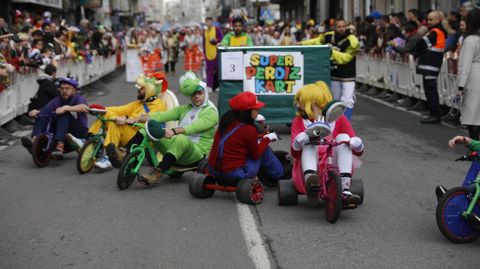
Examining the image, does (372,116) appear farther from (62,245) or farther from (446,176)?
(62,245)

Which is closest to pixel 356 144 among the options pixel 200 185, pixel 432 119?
pixel 200 185

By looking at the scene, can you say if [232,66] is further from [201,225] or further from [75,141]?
[201,225]

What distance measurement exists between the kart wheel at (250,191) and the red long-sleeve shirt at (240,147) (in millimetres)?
203

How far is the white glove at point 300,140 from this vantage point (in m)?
7.13

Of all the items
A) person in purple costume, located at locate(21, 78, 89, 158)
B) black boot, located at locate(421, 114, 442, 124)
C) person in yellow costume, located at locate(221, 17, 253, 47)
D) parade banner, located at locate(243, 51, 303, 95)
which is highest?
person in yellow costume, located at locate(221, 17, 253, 47)

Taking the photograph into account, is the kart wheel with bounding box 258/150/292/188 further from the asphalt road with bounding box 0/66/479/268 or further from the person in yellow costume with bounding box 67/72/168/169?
the person in yellow costume with bounding box 67/72/168/169

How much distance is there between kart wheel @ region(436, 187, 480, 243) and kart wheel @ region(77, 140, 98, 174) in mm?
4727

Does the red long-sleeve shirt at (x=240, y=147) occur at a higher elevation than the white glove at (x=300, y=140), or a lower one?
lower

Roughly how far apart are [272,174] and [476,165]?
2.42 metres

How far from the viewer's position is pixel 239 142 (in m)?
7.81

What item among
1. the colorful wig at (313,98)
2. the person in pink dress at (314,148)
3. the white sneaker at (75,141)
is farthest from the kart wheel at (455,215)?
the white sneaker at (75,141)

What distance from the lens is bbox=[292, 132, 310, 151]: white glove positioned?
23.4 ft

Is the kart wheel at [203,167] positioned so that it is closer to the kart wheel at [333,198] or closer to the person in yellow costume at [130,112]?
the person in yellow costume at [130,112]

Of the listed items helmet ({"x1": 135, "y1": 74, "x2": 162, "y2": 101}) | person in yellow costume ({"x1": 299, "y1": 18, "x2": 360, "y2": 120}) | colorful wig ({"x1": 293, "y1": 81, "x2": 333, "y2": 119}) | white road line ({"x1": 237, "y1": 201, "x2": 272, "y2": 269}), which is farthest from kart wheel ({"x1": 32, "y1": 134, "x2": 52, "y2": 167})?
person in yellow costume ({"x1": 299, "y1": 18, "x2": 360, "y2": 120})
